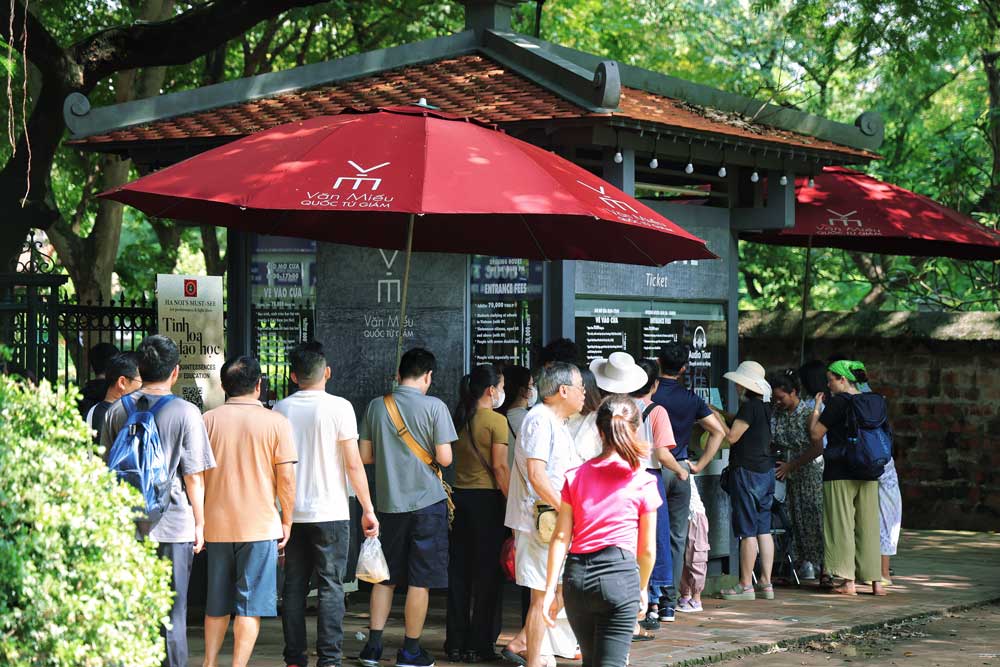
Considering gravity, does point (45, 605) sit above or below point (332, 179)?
below

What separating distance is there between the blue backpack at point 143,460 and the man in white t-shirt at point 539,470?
6.18 ft

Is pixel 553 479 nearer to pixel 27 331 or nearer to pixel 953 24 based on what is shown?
pixel 27 331

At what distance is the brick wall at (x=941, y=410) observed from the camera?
1503 centimetres

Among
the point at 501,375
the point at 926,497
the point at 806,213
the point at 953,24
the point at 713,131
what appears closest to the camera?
the point at 501,375

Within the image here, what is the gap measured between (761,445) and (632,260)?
1.91 meters

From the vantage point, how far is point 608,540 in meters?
5.90

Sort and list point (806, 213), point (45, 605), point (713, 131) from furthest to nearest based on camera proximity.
→ point (806, 213) < point (713, 131) < point (45, 605)

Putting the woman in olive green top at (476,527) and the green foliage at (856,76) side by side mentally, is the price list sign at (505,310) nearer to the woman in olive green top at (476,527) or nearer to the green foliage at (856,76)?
the woman in olive green top at (476,527)

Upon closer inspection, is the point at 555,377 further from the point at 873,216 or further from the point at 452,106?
Answer: the point at 873,216

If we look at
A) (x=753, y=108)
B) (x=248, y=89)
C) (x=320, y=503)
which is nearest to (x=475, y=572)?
(x=320, y=503)

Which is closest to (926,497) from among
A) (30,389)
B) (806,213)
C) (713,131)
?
(806,213)

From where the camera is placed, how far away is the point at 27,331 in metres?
9.32

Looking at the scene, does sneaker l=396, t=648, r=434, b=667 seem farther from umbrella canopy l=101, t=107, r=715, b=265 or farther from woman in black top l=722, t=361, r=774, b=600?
woman in black top l=722, t=361, r=774, b=600

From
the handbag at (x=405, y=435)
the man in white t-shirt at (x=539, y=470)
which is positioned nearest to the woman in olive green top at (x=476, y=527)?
the handbag at (x=405, y=435)
